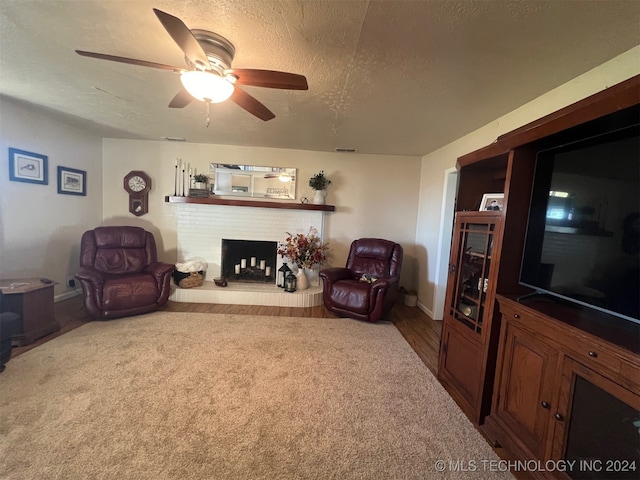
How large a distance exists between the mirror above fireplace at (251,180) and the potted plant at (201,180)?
120 millimetres

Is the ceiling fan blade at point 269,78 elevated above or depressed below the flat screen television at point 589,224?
above

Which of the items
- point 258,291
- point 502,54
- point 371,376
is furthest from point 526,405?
point 258,291

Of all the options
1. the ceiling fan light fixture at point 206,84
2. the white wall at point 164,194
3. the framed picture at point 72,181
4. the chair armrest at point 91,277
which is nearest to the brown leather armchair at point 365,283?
the white wall at point 164,194

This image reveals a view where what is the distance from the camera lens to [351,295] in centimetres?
328

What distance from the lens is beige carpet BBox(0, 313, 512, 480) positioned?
4.46 feet

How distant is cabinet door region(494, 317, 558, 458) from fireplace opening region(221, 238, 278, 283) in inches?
131

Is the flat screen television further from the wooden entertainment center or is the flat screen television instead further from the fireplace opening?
the fireplace opening

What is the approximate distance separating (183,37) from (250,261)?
3.42 m

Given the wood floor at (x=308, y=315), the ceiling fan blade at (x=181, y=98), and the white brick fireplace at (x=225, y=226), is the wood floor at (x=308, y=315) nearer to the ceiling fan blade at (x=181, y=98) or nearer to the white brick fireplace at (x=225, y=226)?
the white brick fireplace at (x=225, y=226)

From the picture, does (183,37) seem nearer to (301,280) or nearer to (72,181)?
(301,280)

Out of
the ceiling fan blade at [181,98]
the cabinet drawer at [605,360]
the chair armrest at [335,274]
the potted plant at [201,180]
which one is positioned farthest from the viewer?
the potted plant at [201,180]

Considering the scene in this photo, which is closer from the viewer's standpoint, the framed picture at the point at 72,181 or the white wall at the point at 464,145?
the white wall at the point at 464,145

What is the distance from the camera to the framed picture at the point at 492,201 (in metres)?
1.97

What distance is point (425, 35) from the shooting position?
1423 millimetres
